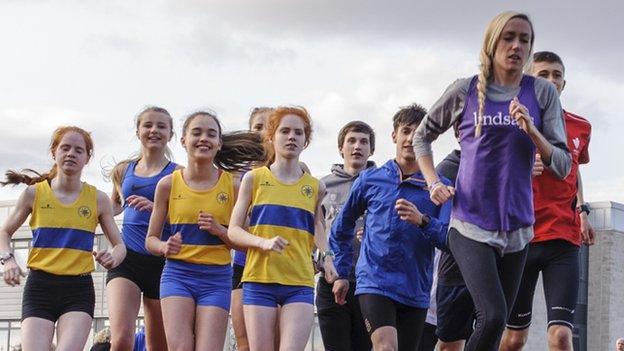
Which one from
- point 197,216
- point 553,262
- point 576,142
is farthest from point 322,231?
point 576,142

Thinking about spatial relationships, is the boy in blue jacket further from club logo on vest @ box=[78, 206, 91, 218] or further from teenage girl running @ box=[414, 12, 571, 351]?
club logo on vest @ box=[78, 206, 91, 218]

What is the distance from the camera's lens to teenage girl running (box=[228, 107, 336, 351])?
9273mm

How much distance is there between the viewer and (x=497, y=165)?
785 cm

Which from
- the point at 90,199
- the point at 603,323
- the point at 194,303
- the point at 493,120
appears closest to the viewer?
the point at 493,120

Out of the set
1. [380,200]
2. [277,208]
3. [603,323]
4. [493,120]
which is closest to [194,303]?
[277,208]

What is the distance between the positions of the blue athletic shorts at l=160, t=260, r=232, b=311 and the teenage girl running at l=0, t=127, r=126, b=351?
570mm

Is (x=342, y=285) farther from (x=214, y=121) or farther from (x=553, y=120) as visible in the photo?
(x=553, y=120)

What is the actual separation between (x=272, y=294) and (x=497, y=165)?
7.46 feet

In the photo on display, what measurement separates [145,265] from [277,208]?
164 centimetres

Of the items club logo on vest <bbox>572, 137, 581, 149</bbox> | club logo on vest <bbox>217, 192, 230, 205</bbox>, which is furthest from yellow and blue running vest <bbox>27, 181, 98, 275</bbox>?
club logo on vest <bbox>572, 137, 581, 149</bbox>

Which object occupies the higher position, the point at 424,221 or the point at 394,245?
the point at 424,221

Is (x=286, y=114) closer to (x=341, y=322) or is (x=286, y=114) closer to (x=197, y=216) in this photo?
(x=197, y=216)

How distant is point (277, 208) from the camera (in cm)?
961

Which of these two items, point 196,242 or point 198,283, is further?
point 196,242
